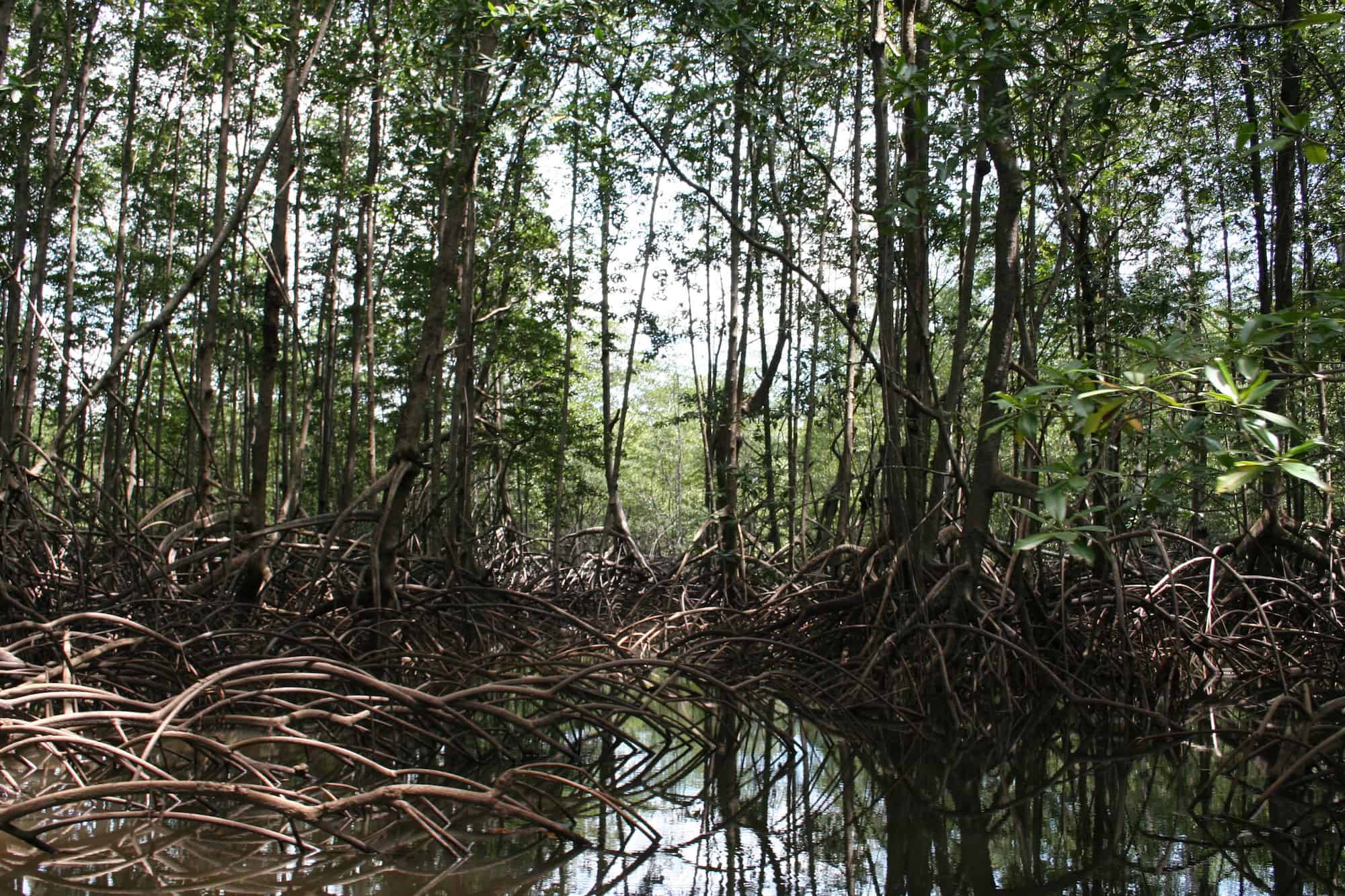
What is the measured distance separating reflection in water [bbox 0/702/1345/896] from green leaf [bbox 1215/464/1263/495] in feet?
4.17

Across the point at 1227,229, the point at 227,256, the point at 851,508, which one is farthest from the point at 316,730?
the point at 1227,229

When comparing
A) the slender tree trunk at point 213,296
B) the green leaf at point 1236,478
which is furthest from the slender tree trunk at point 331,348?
the green leaf at point 1236,478

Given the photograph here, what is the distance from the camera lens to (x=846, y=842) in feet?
8.74

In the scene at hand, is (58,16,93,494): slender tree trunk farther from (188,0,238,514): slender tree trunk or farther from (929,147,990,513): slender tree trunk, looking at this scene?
(929,147,990,513): slender tree trunk

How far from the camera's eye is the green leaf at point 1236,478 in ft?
4.66

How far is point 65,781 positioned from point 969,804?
9.05ft

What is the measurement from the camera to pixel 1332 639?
4.64m

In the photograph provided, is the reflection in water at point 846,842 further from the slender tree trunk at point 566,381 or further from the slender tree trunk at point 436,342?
the slender tree trunk at point 566,381

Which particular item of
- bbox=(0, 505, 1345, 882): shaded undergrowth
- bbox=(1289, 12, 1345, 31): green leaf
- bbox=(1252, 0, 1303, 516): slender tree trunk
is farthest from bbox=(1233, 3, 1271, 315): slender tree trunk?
bbox=(1289, 12, 1345, 31): green leaf

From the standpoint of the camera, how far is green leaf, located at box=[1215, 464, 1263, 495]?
Result: 1419mm

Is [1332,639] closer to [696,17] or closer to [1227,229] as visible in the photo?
[696,17]

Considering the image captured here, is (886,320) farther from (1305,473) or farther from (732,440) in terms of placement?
(1305,473)

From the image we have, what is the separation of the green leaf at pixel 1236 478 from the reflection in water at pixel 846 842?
127 cm

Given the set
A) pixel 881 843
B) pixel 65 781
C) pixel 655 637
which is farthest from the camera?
pixel 655 637
